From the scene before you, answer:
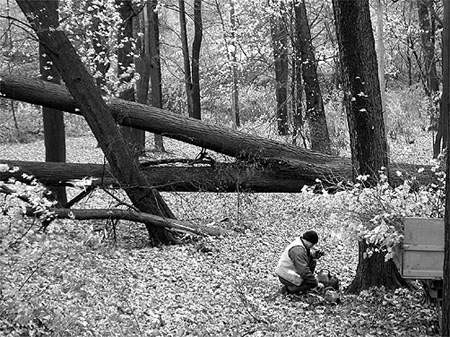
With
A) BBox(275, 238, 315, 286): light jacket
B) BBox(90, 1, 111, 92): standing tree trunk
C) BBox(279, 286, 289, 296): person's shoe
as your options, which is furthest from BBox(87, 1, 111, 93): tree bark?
BBox(279, 286, 289, 296): person's shoe

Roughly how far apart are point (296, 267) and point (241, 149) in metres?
3.60

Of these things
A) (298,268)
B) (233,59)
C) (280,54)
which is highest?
(233,59)

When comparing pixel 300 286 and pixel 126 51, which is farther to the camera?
pixel 126 51

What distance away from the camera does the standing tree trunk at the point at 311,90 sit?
16.4 metres

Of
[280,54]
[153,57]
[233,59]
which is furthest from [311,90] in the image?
[233,59]

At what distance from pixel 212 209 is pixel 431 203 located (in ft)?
24.3

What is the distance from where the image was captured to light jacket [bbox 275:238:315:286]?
329 inches

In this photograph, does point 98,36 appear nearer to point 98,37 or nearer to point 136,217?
point 98,37

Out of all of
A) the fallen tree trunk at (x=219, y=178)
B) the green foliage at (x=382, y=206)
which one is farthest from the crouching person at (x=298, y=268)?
the fallen tree trunk at (x=219, y=178)

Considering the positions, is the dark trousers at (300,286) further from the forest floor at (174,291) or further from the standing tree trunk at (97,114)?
the standing tree trunk at (97,114)

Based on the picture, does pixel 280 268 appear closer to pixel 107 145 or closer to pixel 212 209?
pixel 107 145

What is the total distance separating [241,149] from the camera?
11453 millimetres

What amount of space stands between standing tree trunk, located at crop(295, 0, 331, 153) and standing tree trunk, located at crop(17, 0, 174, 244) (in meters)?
6.85

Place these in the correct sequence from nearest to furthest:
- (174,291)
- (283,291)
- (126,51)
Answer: (174,291)
(283,291)
(126,51)
